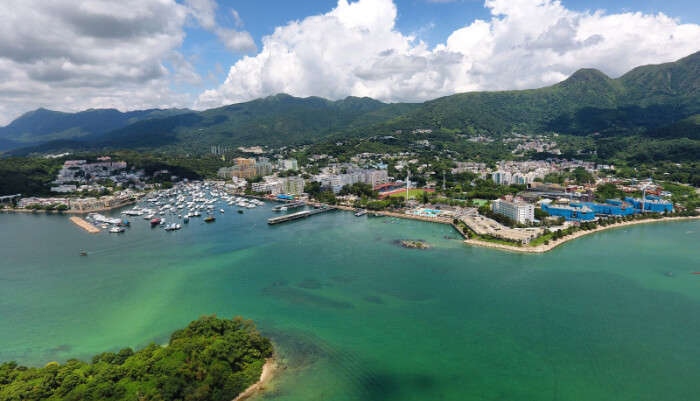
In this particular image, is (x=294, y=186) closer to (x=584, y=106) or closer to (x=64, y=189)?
(x=64, y=189)

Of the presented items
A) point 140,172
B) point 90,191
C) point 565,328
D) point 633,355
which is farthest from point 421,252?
point 140,172

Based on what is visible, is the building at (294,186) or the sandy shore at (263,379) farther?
the building at (294,186)

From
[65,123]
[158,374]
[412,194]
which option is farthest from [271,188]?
[65,123]

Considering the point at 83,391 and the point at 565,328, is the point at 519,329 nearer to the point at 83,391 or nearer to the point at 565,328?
the point at 565,328

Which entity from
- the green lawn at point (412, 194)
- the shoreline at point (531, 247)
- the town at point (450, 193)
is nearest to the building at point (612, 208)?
the town at point (450, 193)

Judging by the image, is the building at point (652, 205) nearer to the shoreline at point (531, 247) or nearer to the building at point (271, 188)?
the shoreline at point (531, 247)
